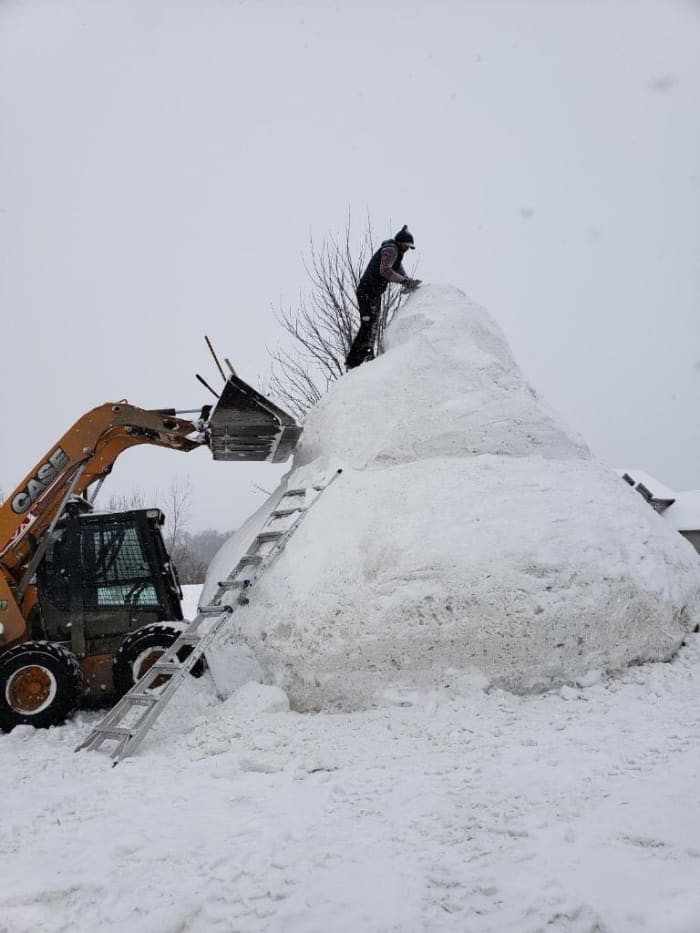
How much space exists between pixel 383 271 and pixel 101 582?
15.3 feet

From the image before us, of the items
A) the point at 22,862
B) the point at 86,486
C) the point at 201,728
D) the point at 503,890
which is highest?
the point at 86,486

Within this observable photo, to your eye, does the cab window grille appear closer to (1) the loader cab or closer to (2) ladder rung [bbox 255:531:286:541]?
(1) the loader cab

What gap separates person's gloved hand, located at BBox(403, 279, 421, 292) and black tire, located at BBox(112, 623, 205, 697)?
187 inches

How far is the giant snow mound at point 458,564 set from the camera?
15.9 feet

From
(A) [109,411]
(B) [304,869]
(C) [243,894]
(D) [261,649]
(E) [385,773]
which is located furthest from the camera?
(A) [109,411]

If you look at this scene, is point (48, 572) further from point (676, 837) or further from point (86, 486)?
point (676, 837)

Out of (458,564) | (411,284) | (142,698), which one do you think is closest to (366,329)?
(411,284)

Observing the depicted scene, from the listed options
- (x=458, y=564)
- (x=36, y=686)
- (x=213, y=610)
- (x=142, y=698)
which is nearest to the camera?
(x=142, y=698)

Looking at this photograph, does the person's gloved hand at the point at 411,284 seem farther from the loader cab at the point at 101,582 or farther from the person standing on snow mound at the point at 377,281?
the loader cab at the point at 101,582

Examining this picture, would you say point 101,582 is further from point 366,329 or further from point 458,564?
point 366,329

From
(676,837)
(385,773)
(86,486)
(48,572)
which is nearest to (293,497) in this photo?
(86,486)

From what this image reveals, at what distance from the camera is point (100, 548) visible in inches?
259

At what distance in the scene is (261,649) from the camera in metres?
5.24

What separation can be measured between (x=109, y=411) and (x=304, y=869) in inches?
191
